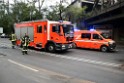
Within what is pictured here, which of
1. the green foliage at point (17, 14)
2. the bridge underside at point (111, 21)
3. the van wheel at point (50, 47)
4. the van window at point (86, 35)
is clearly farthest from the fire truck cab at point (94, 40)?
the green foliage at point (17, 14)

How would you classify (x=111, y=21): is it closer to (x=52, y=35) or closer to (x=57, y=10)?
(x=57, y=10)

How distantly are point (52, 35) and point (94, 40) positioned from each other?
195 inches

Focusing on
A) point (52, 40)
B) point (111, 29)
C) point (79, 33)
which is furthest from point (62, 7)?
point (52, 40)

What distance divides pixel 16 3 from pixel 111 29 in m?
31.9

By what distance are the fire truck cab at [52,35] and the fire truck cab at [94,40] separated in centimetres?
322

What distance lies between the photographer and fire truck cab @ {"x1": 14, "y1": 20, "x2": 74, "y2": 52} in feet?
65.1

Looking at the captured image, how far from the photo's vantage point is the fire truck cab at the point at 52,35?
65.1ft

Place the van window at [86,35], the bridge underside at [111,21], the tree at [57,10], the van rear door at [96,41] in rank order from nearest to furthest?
the van rear door at [96,41]
the van window at [86,35]
the bridge underside at [111,21]
the tree at [57,10]

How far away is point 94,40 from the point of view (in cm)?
2302

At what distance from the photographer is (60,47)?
19844 mm

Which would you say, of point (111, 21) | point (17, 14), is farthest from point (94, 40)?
point (17, 14)

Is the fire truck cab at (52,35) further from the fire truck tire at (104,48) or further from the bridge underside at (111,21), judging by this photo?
the bridge underside at (111,21)

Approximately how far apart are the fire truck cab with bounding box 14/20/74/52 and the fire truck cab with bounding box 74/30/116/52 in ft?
10.6

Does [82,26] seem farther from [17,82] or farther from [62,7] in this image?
[17,82]
